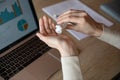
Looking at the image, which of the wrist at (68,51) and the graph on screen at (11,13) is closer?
the wrist at (68,51)

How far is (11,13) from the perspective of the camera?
3.62ft

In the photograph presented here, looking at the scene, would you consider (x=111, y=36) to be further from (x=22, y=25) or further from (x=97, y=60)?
(x=22, y=25)

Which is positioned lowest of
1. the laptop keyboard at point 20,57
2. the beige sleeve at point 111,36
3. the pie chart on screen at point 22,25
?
the laptop keyboard at point 20,57

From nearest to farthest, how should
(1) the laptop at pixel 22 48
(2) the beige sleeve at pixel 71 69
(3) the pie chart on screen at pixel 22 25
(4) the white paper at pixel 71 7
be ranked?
1. (2) the beige sleeve at pixel 71 69
2. (1) the laptop at pixel 22 48
3. (3) the pie chart on screen at pixel 22 25
4. (4) the white paper at pixel 71 7

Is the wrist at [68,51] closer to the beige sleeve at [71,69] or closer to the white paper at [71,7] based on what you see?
the beige sleeve at [71,69]

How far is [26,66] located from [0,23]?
0.22 m

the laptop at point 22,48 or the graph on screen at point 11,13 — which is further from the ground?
the graph on screen at point 11,13

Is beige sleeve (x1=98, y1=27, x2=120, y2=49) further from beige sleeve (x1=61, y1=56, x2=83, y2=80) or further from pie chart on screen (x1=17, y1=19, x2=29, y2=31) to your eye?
pie chart on screen (x1=17, y1=19, x2=29, y2=31)

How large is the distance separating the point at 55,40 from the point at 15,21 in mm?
257

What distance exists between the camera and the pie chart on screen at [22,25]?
1135mm

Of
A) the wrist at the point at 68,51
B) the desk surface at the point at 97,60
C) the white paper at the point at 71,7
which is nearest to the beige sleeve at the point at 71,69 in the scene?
the wrist at the point at 68,51

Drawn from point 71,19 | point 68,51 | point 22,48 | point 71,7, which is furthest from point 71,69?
point 71,7

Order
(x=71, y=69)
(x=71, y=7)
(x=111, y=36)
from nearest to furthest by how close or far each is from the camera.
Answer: (x=71, y=69) < (x=111, y=36) < (x=71, y=7)

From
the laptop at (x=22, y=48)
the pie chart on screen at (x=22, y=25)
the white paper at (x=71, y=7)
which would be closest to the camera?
the laptop at (x=22, y=48)
